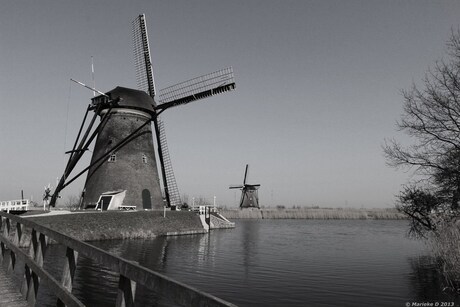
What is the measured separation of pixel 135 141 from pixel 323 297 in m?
21.0

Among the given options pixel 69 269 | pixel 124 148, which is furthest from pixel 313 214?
pixel 69 269

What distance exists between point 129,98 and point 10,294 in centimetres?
2273

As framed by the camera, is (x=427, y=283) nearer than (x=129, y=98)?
Yes

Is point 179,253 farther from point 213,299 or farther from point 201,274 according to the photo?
point 213,299

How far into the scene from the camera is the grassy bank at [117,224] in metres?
19.9

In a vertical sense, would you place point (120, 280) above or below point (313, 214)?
above

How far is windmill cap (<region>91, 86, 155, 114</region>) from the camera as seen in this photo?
26.4m

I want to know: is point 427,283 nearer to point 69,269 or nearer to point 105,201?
point 69,269

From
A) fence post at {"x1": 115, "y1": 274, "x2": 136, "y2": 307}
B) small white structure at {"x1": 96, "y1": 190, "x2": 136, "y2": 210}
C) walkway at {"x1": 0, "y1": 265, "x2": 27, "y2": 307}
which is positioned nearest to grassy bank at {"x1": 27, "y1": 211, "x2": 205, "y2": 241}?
small white structure at {"x1": 96, "y1": 190, "x2": 136, "y2": 210}

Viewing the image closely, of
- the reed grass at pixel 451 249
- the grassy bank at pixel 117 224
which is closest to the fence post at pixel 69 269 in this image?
the reed grass at pixel 451 249

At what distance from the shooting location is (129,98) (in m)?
26.7

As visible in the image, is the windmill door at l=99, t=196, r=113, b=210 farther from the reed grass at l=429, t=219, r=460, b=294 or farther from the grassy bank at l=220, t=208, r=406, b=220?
the grassy bank at l=220, t=208, r=406, b=220

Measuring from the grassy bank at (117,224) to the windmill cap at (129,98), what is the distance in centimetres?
830

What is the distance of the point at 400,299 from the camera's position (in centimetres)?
941
